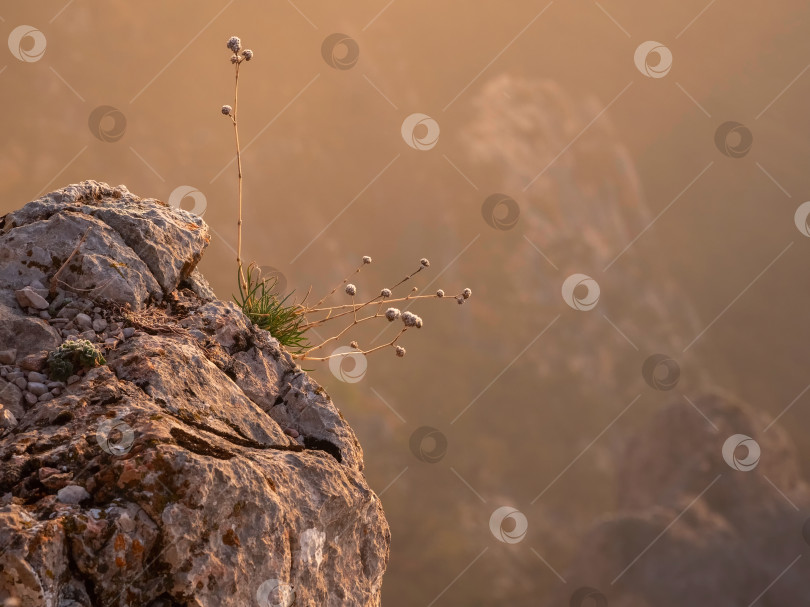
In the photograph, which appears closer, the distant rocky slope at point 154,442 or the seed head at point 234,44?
the distant rocky slope at point 154,442

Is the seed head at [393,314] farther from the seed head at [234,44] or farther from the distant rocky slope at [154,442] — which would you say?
the seed head at [234,44]

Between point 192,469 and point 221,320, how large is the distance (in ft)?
6.61

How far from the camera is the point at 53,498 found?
343 centimetres

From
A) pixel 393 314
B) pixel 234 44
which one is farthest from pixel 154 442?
pixel 234 44

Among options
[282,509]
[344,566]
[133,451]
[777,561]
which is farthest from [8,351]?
[777,561]

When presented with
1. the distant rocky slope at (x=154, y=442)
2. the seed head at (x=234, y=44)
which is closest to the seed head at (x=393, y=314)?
the distant rocky slope at (x=154, y=442)

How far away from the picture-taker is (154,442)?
A: 367 cm

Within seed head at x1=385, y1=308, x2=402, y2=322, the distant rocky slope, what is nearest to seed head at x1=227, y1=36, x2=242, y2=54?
the distant rocky slope

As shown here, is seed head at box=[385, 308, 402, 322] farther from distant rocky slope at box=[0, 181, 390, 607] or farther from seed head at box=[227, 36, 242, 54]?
seed head at box=[227, 36, 242, 54]

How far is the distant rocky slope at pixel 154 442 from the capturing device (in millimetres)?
3383

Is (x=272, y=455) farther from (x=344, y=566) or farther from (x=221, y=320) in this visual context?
(x=221, y=320)

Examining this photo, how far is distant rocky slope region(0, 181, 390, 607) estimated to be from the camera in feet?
11.1

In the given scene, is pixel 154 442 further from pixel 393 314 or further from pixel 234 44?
pixel 234 44

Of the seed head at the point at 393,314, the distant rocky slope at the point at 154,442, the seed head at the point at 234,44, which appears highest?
the seed head at the point at 234,44
